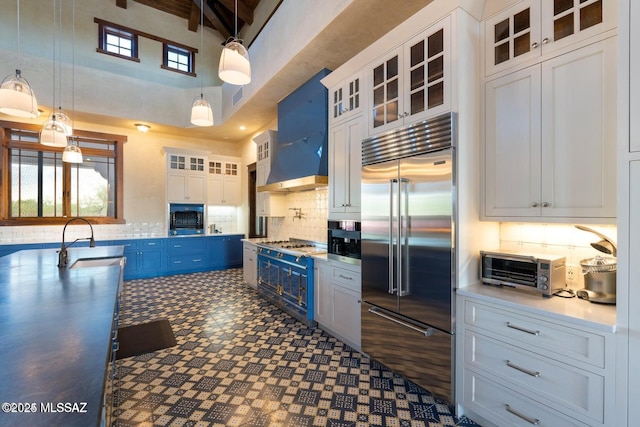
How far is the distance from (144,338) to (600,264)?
158 inches

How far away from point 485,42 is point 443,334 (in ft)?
7.03

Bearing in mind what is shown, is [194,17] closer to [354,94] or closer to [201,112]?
[201,112]

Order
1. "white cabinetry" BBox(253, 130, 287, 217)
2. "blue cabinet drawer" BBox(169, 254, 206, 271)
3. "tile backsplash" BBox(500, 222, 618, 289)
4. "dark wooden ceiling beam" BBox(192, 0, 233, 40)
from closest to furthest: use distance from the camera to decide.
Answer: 1. "tile backsplash" BBox(500, 222, 618, 289)
2. "white cabinetry" BBox(253, 130, 287, 217)
3. "dark wooden ceiling beam" BBox(192, 0, 233, 40)
4. "blue cabinet drawer" BBox(169, 254, 206, 271)

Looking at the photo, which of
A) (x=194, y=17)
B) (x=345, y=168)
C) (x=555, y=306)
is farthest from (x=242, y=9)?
(x=555, y=306)

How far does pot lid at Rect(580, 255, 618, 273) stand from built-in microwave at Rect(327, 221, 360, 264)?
5.58 ft

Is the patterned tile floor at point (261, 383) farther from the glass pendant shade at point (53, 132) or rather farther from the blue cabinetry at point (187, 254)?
the blue cabinetry at point (187, 254)

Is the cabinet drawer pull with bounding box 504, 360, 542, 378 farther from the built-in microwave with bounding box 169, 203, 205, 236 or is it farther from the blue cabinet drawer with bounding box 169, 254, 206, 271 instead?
the built-in microwave with bounding box 169, 203, 205, 236

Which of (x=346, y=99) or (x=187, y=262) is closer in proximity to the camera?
(x=346, y=99)

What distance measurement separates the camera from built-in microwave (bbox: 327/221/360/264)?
3.02 meters

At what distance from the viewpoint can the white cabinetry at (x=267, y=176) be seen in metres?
5.27

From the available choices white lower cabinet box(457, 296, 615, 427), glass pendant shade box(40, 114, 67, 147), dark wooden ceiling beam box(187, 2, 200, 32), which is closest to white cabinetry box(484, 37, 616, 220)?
white lower cabinet box(457, 296, 615, 427)

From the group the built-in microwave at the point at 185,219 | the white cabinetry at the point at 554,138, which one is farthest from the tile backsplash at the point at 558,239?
the built-in microwave at the point at 185,219

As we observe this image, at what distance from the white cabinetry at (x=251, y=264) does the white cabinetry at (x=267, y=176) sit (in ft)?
2.35

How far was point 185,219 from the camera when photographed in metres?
6.75
